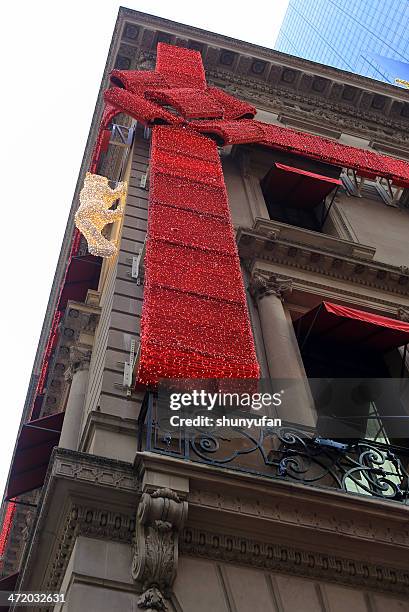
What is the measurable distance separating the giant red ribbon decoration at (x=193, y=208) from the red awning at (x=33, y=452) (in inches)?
175

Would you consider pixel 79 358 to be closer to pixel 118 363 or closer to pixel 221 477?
pixel 118 363

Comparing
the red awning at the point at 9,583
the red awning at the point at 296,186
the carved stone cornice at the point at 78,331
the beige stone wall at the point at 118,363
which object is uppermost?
the red awning at the point at 296,186

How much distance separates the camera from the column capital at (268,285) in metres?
14.5

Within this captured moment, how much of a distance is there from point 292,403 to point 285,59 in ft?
54.8

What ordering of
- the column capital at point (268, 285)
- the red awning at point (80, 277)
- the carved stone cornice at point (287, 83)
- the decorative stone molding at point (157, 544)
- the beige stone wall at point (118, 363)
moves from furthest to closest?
the carved stone cornice at point (287, 83) < the red awning at point (80, 277) < the column capital at point (268, 285) < the beige stone wall at point (118, 363) < the decorative stone molding at point (157, 544)

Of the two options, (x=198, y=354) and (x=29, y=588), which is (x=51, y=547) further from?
(x=198, y=354)

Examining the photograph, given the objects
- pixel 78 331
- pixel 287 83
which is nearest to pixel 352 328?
pixel 78 331

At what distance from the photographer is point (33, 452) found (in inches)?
580

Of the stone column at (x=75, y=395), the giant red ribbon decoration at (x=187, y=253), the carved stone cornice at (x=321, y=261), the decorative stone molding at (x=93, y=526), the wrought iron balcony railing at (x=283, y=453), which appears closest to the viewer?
the decorative stone molding at (x=93, y=526)

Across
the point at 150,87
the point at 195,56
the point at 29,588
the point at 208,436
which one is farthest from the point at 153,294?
the point at 195,56

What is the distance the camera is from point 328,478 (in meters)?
10.1

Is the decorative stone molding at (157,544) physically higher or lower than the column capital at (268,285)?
lower

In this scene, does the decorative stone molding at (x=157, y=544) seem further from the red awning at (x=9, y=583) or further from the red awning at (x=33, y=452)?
the red awning at (x=9, y=583)

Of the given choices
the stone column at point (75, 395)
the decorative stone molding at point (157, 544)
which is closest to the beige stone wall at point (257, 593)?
the decorative stone molding at point (157, 544)
